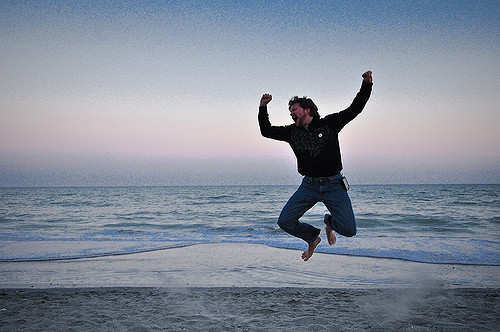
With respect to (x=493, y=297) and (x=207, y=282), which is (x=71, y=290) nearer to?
(x=207, y=282)

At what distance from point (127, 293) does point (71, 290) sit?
3.94 feet

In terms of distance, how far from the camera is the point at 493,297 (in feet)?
23.3

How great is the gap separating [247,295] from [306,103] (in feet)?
13.6

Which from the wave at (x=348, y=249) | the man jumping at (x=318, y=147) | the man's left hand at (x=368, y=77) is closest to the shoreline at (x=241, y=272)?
the wave at (x=348, y=249)

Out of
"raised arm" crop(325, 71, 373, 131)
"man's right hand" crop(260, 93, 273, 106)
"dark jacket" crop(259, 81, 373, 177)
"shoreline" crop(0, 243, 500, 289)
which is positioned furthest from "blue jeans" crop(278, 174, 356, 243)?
"shoreline" crop(0, 243, 500, 289)

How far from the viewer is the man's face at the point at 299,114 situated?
474cm

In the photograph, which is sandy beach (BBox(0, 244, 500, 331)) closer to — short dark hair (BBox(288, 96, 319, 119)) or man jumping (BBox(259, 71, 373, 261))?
man jumping (BBox(259, 71, 373, 261))

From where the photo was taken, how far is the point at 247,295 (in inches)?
285

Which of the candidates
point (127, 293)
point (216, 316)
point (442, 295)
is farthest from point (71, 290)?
point (442, 295)

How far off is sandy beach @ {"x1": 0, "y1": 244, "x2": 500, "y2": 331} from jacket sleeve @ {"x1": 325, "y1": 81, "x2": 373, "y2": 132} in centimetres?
303

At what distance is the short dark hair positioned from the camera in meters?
4.76

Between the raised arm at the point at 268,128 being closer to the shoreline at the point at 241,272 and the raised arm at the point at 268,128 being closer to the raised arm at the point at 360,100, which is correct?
the raised arm at the point at 360,100

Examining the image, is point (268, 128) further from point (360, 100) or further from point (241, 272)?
point (241, 272)

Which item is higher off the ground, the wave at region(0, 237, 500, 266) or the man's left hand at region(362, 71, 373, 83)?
the man's left hand at region(362, 71, 373, 83)
